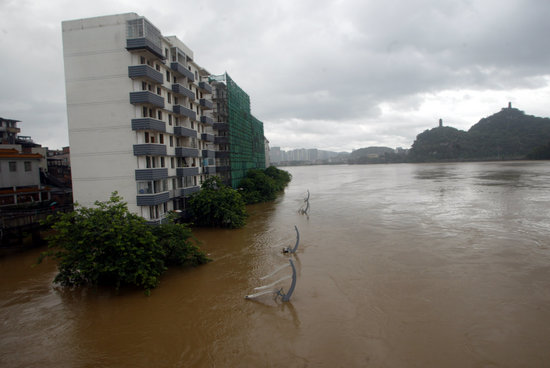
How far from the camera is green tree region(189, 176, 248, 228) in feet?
76.4

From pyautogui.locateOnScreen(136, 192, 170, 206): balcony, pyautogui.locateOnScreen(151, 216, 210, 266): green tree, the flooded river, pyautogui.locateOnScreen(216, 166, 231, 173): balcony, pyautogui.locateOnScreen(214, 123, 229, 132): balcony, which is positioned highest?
pyautogui.locateOnScreen(214, 123, 229, 132): balcony

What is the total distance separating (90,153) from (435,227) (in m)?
24.4

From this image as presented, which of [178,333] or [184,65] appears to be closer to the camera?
[178,333]

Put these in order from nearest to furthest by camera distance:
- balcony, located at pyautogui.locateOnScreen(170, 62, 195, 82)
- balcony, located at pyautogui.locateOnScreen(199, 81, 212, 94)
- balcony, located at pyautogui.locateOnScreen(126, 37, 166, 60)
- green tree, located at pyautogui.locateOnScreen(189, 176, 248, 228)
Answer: balcony, located at pyautogui.locateOnScreen(126, 37, 166, 60) → balcony, located at pyautogui.locateOnScreen(170, 62, 195, 82) → green tree, located at pyautogui.locateOnScreen(189, 176, 248, 228) → balcony, located at pyautogui.locateOnScreen(199, 81, 212, 94)

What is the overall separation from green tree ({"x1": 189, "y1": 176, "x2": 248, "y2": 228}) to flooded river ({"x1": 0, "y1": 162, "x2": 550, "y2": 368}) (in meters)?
4.81

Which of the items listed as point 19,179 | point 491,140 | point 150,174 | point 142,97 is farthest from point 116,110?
point 491,140

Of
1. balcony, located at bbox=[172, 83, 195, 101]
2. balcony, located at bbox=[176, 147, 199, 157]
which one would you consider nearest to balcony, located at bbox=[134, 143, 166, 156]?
balcony, located at bbox=[176, 147, 199, 157]

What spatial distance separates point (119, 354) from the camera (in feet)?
Answer: 27.6

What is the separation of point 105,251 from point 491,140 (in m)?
161

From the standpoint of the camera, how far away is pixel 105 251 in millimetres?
11906

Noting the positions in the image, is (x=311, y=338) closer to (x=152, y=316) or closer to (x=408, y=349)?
(x=408, y=349)

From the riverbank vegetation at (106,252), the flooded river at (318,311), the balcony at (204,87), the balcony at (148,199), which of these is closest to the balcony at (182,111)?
the balcony at (204,87)

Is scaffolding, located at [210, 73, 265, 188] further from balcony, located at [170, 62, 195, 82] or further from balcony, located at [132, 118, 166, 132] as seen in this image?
balcony, located at [132, 118, 166, 132]

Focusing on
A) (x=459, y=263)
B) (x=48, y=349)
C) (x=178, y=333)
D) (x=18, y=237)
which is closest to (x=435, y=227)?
(x=459, y=263)
